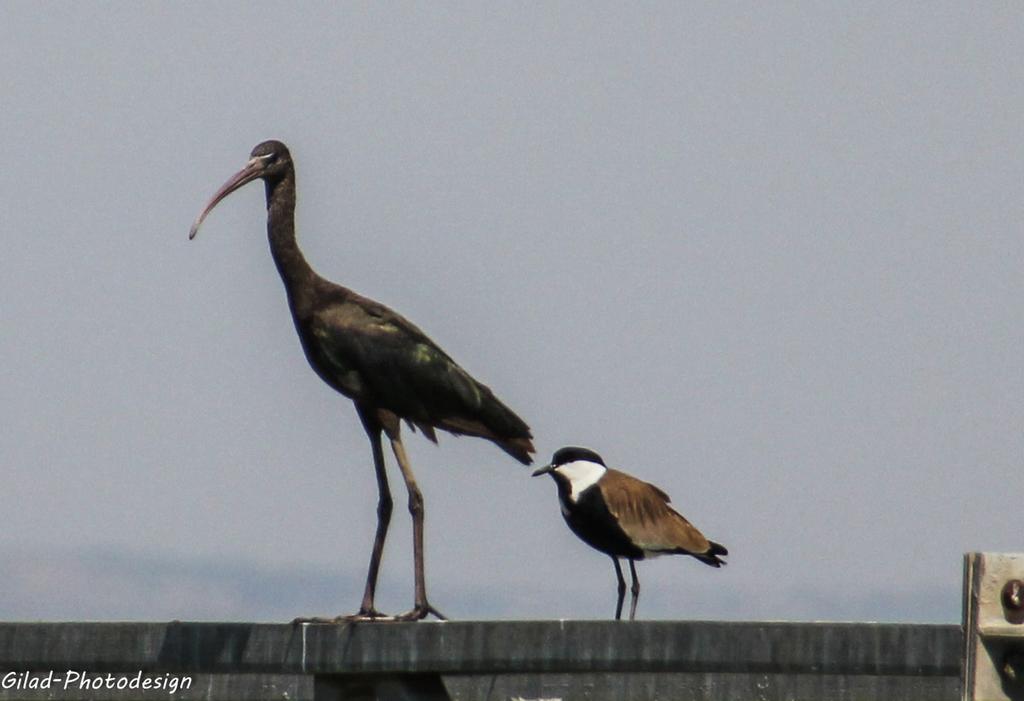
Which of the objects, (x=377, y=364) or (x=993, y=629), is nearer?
(x=993, y=629)

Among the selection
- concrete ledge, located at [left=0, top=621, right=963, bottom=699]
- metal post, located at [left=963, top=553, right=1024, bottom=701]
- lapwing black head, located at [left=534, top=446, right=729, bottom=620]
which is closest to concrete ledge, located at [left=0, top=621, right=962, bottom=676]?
concrete ledge, located at [left=0, top=621, right=963, bottom=699]

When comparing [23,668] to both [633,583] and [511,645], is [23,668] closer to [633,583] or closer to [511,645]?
[511,645]

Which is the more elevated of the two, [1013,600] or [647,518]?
[647,518]

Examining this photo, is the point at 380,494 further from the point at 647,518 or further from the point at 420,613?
the point at 647,518

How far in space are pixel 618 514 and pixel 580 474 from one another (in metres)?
0.50

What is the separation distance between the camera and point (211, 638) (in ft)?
25.2

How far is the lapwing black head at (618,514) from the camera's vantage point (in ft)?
49.7

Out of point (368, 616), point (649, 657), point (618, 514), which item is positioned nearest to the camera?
point (649, 657)

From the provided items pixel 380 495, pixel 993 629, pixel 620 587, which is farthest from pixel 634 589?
pixel 993 629

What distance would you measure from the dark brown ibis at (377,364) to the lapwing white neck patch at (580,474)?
4423 mm

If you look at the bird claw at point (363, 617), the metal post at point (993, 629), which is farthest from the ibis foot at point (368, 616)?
the metal post at point (993, 629)

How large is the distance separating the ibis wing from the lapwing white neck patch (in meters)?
0.08

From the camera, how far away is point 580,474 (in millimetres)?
15461

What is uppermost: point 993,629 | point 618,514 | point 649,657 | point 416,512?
point 618,514
